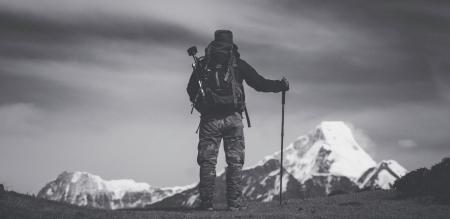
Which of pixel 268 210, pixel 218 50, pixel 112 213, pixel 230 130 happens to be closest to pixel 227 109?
pixel 230 130

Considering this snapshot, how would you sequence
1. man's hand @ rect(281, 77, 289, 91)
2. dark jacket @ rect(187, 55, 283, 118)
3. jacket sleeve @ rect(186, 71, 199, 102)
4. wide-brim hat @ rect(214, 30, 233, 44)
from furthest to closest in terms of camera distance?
man's hand @ rect(281, 77, 289, 91), jacket sleeve @ rect(186, 71, 199, 102), dark jacket @ rect(187, 55, 283, 118), wide-brim hat @ rect(214, 30, 233, 44)

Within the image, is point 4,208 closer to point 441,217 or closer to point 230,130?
point 230,130

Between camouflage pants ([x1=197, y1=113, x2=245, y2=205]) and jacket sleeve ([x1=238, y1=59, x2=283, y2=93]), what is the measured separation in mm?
933

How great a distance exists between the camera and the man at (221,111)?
615 inches

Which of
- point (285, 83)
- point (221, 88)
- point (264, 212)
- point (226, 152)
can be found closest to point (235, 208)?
point (264, 212)

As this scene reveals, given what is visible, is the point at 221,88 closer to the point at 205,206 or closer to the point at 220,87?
the point at 220,87

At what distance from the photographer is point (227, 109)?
51.6 feet

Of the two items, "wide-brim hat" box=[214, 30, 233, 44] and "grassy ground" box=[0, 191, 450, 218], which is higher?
"wide-brim hat" box=[214, 30, 233, 44]

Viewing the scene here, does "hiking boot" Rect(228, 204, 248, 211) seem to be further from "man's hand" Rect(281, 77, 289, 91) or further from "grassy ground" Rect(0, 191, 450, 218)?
"man's hand" Rect(281, 77, 289, 91)

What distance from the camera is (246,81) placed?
637 inches

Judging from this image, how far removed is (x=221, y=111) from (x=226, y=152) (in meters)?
1.06

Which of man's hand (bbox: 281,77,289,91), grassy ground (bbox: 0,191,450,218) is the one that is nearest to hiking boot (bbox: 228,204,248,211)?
grassy ground (bbox: 0,191,450,218)

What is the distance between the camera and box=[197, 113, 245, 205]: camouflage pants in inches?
615

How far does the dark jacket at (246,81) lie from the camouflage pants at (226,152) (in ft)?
0.67
